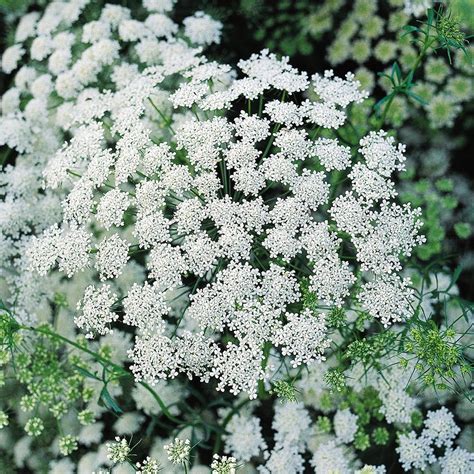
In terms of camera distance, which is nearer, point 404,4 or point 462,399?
point 462,399

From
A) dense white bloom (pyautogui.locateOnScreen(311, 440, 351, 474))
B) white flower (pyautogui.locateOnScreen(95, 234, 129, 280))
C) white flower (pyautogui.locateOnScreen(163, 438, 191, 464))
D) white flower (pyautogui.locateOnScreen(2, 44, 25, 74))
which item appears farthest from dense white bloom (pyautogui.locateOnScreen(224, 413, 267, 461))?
white flower (pyautogui.locateOnScreen(2, 44, 25, 74))

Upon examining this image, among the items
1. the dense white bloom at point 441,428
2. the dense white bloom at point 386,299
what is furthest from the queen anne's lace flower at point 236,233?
the dense white bloom at point 441,428

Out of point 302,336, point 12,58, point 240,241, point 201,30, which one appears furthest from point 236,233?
point 12,58

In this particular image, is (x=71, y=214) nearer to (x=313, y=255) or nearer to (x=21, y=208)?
(x=21, y=208)

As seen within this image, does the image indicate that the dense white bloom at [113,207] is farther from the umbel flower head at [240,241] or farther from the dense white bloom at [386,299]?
the dense white bloom at [386,299]

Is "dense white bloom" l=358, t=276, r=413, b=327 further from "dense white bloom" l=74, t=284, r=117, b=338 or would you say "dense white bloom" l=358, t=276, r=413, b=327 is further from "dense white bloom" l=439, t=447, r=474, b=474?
"dense white bloom" l=74, t=284, r=117, b=338

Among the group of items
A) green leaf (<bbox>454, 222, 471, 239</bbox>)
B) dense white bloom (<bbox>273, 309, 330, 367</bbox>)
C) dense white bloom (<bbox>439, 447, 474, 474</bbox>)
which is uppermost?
dense white bloom (<bbox>273, 309, 330, 367</bbox>)

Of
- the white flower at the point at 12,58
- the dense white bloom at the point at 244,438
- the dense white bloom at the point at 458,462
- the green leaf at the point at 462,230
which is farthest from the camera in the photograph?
the white flower at the point at 12,58

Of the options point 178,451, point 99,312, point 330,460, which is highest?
point 99,312

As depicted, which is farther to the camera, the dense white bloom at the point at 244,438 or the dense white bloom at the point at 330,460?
the dense white bloom at the point at 244,438

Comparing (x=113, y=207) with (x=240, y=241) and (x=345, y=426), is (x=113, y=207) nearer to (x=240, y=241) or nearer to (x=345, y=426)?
(x=240, y=241)

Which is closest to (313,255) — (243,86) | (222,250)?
(222,250)
